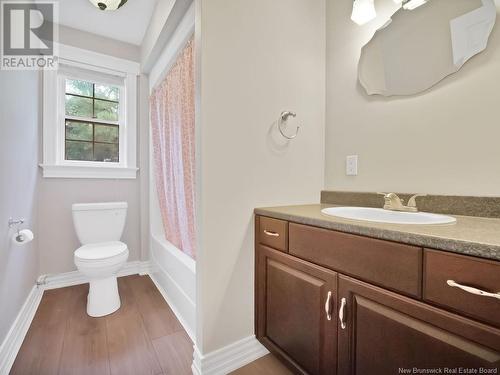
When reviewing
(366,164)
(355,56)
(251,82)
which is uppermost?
(355,56)

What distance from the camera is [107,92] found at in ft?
8.05

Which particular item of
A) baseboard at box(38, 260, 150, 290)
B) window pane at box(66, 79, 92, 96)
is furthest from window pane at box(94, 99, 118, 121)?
baseboard at box(38, 260, 150, 290)

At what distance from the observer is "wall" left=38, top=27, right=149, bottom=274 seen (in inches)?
83.9

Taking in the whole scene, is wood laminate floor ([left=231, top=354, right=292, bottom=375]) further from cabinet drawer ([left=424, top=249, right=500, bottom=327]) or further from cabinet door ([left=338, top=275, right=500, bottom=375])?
cabinet drawer ([left=424, top=249, right=500, bottom=327])

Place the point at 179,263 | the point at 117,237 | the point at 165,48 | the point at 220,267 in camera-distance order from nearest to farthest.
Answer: the point at 220,267
the point at 179,263
the point at 165,48
the point at 117,237

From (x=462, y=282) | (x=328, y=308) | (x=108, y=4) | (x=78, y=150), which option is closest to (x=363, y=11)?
A: (x=462, y=282)

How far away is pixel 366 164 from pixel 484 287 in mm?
949

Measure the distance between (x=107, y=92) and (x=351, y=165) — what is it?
8.27 ft

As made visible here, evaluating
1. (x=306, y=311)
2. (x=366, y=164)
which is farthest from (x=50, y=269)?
(x=366, y=164)

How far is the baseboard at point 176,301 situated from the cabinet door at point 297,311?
1.63 ft

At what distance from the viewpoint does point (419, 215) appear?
41.6 inches

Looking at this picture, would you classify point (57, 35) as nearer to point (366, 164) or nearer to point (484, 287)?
point (366, 164)

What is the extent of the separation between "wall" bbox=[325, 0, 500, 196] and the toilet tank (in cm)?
192

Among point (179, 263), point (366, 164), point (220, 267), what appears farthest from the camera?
point (179, 263)
